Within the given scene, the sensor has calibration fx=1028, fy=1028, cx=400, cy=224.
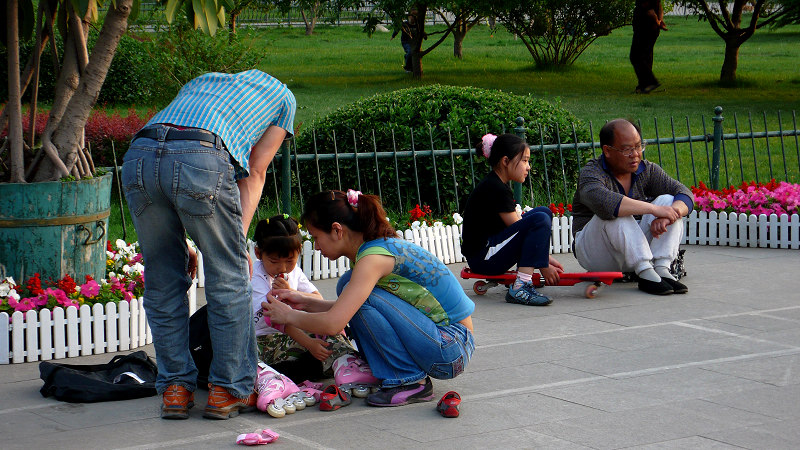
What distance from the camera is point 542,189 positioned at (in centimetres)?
1095

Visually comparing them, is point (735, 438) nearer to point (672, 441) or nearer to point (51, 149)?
point (672, 441)

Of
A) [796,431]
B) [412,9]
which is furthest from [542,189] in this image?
[412,9]

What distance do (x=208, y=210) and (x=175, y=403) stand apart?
3.17ft

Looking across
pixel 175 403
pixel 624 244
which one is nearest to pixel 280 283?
pixel 175 403

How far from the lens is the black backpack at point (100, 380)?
5.11m

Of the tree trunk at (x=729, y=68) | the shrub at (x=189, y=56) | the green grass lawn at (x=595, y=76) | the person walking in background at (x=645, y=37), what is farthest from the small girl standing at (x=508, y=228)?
the tree trunk at (x=729, y=68)

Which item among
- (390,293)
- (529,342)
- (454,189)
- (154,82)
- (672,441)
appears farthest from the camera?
(154,82)

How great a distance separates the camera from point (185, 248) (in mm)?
4750

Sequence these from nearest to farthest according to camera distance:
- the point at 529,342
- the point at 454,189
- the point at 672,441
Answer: the point at 672,441 → the point at 529,342 → the point at 454,189

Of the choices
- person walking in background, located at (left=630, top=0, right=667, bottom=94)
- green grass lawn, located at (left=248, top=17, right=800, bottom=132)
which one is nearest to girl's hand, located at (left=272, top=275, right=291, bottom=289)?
green grass lawn, located at (left=248, top=17, right=800, bottom=132)

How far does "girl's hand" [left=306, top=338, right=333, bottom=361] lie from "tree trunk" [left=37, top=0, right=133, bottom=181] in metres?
2.34

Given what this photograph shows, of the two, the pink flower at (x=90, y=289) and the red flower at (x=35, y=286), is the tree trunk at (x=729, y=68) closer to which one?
the pink flower at (x=90, y=289)

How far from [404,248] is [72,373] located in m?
1.82

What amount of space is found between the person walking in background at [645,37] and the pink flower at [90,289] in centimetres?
2110
